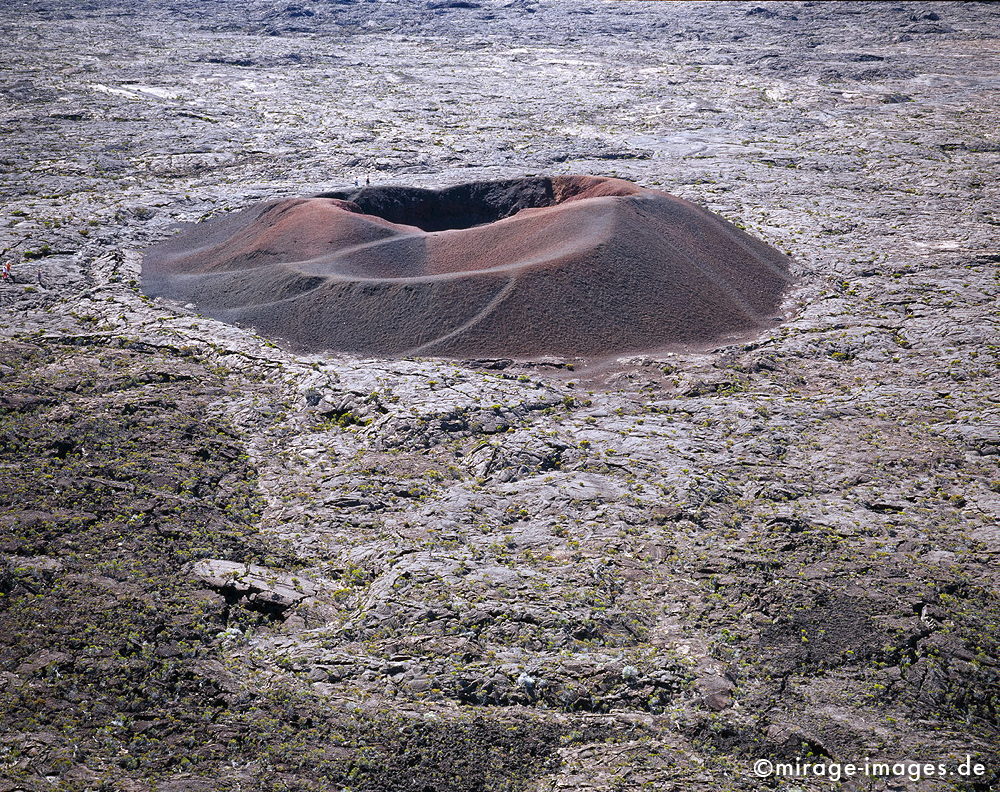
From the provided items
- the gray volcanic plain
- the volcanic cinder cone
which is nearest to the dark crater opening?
the gray volcanic plain

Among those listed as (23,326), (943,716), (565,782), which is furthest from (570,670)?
(23,326)

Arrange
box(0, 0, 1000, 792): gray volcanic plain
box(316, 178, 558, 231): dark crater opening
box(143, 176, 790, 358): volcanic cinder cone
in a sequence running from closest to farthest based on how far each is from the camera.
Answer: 1. box(0, 0, 1000, 792): gray volcanic plain
2. box(143, 176, 790, 358): volcanic cinder cone
3. box(316, 178, 558, 231): dark crater opening

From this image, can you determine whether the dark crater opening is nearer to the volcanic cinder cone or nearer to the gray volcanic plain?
the gray volcanic plain

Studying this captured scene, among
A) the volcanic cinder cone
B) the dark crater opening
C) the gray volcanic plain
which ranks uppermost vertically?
the dark crater opening

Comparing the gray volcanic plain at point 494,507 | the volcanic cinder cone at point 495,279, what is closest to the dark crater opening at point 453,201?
the gray volcanic plain at point 494,507

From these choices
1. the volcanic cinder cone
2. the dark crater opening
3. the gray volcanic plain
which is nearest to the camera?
the gray volcanic plain

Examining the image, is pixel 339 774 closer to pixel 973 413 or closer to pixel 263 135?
pixel 973 413

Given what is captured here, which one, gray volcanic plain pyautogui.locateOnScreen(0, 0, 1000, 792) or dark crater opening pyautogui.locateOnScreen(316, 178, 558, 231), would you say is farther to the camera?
dark crater opening pyautogui.locateOnScreen(316, 178, 558, 231)

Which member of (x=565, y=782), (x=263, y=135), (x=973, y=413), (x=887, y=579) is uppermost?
(x=263, y=135)
